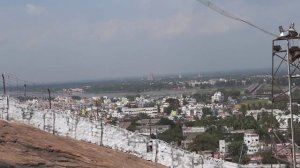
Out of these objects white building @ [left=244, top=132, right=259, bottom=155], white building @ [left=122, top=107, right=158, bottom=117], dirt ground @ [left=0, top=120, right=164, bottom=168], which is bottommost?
white building @ [left=244, top=132, right=259, bottom=155]

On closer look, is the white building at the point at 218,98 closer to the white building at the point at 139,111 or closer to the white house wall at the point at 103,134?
the white building at the point at 139,111

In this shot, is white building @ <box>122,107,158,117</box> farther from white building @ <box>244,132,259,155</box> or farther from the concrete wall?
the concrete wall

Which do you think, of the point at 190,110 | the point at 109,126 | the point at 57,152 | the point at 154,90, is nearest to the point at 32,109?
the point at 109,126

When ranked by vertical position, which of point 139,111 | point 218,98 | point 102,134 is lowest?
point 139,111

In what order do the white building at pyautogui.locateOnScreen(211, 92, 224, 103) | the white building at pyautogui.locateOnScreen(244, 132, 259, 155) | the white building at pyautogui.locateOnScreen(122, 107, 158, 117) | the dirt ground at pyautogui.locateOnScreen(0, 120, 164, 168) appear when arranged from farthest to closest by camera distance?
the white building at pyautogui.locateOnScreen(211, 92, 224, 103) < the white building at pyautogui.locateOnScreen(122, 107, 158, 117) < the white building at pyautogui.locateOnScreen(244, 132, 259, 155) < the dirt ground at pyautogui.locateOnScreen(0, 120, 164, 168)

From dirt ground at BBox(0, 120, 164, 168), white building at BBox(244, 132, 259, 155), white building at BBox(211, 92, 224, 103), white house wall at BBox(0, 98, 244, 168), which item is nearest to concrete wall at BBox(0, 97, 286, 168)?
white house wall at BBox(0, 98, 244, 168)

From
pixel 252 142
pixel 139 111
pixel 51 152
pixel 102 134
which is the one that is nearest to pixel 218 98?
pixel 139 111

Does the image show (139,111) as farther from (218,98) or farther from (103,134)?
(103,134)
